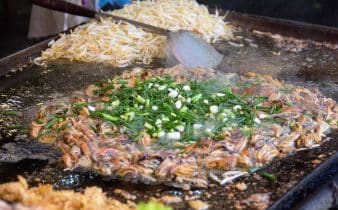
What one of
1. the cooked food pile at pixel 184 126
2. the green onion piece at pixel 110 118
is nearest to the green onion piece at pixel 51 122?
the cooked food pile at pixel 184 126

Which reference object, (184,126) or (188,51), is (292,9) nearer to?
(188,51)

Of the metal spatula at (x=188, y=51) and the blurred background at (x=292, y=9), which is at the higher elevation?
the blurred background at (x=292, y=9)

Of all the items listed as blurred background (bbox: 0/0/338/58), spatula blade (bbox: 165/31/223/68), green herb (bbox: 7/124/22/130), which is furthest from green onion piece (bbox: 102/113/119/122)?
blurred background (bbox: 0/0/338/58)

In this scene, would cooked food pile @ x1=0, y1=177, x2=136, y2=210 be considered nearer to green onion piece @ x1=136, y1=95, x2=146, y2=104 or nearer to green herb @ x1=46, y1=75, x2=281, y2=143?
green herb @ x1=46, y1=75, x2=281, y2=143

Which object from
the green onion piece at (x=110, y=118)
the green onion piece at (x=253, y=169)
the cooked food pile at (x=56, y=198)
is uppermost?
the green onion piece at (x=110, y=118)

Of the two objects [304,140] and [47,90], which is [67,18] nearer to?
[47,90]

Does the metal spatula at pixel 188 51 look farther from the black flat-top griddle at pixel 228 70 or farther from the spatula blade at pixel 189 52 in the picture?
the black flat-top griddle at pixel 228 70
